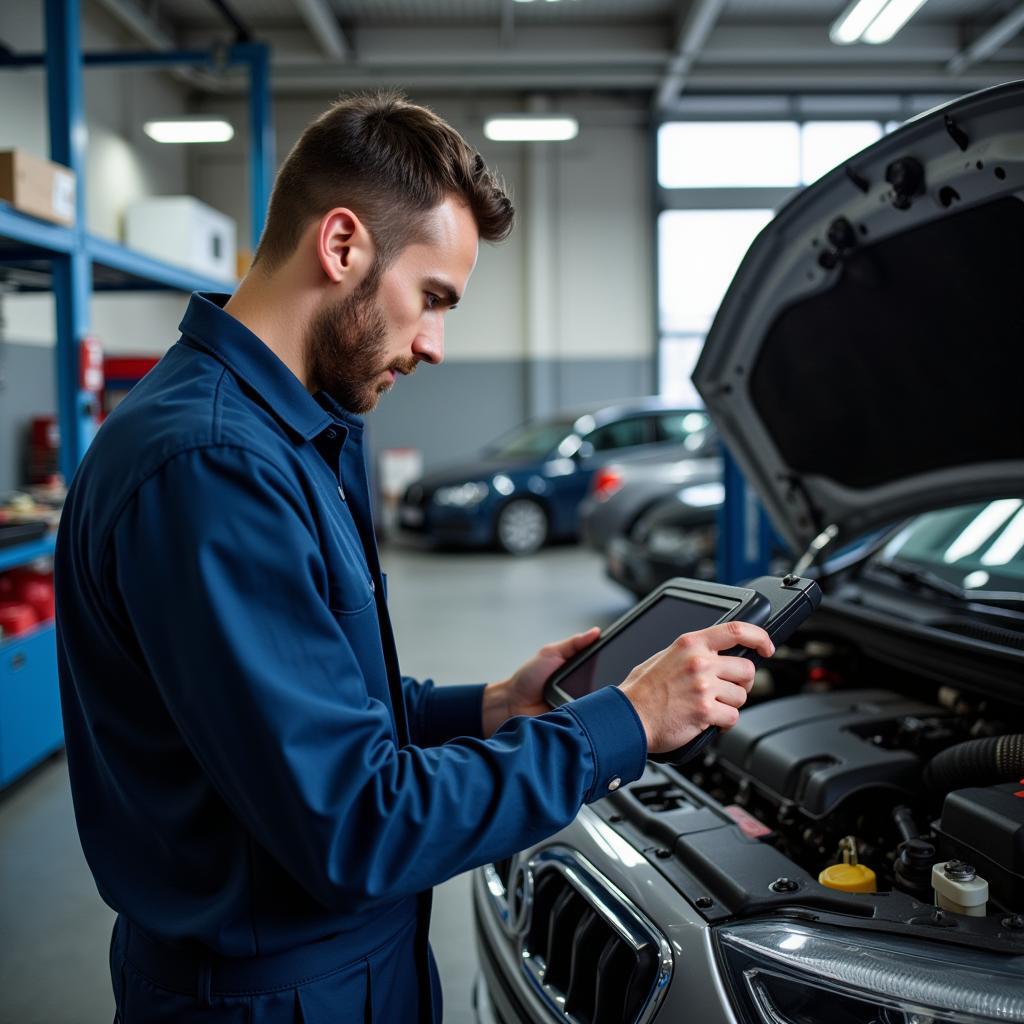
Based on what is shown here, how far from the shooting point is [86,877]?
2.94 m

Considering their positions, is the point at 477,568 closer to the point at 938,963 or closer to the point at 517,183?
the point at 517,183

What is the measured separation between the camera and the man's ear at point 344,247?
42.4 inches

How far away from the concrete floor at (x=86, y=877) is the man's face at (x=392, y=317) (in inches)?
65.8

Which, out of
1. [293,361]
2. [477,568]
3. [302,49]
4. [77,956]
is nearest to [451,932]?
[77,956]

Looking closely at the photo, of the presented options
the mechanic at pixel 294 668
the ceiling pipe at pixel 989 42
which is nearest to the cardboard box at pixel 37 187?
the mechanic at pixel 294 668

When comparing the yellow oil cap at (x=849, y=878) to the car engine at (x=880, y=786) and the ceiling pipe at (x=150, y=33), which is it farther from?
the ceiling pipe at (x=150, y=33)

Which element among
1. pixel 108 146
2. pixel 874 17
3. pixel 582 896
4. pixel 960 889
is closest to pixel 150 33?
pixel 108 146

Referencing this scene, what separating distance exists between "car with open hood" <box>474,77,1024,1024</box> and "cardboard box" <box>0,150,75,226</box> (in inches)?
104

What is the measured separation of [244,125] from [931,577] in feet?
36.5

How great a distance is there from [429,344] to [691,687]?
0.53 meters

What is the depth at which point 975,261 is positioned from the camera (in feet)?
5.44

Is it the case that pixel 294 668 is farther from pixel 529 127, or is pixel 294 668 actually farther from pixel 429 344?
pixel 529 127

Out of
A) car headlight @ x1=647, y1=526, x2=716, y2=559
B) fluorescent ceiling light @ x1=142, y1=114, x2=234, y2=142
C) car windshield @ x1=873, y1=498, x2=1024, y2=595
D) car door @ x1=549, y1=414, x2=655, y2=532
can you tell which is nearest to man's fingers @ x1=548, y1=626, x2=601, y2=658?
car windshield @ x1=873, y1=498, x2=1024, y2=595

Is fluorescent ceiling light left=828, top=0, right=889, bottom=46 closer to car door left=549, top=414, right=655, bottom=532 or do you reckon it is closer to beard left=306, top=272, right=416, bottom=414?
car door left=549, top=414, right=655, bottom=532
